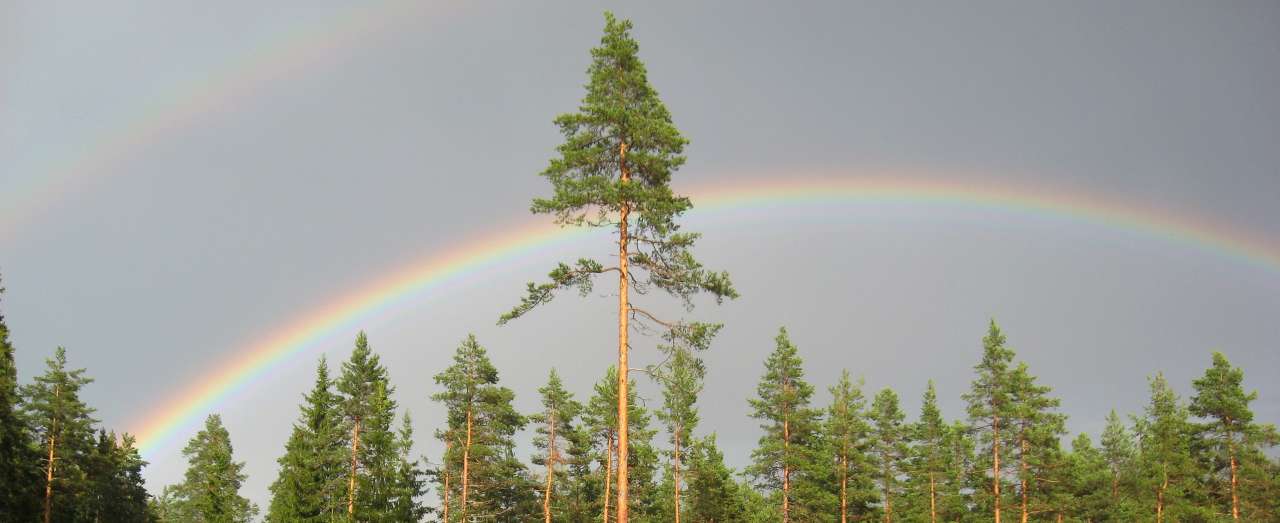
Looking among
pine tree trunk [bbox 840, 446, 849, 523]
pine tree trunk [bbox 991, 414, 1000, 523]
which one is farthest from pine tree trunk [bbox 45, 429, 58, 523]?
pine tree trunk [bbox 991, 414, 1000, 523]

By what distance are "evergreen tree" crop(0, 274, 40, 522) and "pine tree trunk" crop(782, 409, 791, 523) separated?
37.7 m

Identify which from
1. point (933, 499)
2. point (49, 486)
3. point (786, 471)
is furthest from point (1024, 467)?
point (49, 486)

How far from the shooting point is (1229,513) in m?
51.5

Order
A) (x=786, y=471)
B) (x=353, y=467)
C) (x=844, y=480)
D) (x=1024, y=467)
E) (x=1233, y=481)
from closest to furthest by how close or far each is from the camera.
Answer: (x=353, y=467) < (x=1024, y=467) < (x=786, y=471) < (x=1233, y=481) < (x=844, y=480)

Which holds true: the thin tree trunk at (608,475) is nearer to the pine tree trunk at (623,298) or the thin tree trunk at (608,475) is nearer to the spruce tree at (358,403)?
the spruce tree at (358,403)

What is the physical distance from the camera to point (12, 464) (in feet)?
121

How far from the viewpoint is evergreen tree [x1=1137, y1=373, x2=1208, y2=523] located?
51.8m

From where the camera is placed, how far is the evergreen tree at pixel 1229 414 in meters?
50.2

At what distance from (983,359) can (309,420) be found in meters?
39.6

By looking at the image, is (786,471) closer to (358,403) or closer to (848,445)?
(848,445)

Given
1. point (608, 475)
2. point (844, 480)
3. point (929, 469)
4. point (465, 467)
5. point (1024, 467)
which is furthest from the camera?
point (929, 469)

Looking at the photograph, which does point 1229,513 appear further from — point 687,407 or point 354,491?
point 354,491

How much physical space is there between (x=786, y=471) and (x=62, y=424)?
144 feet

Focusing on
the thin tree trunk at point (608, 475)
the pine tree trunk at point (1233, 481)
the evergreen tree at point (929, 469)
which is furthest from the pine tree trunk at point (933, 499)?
the thin tree trunk at point (608, 475)
